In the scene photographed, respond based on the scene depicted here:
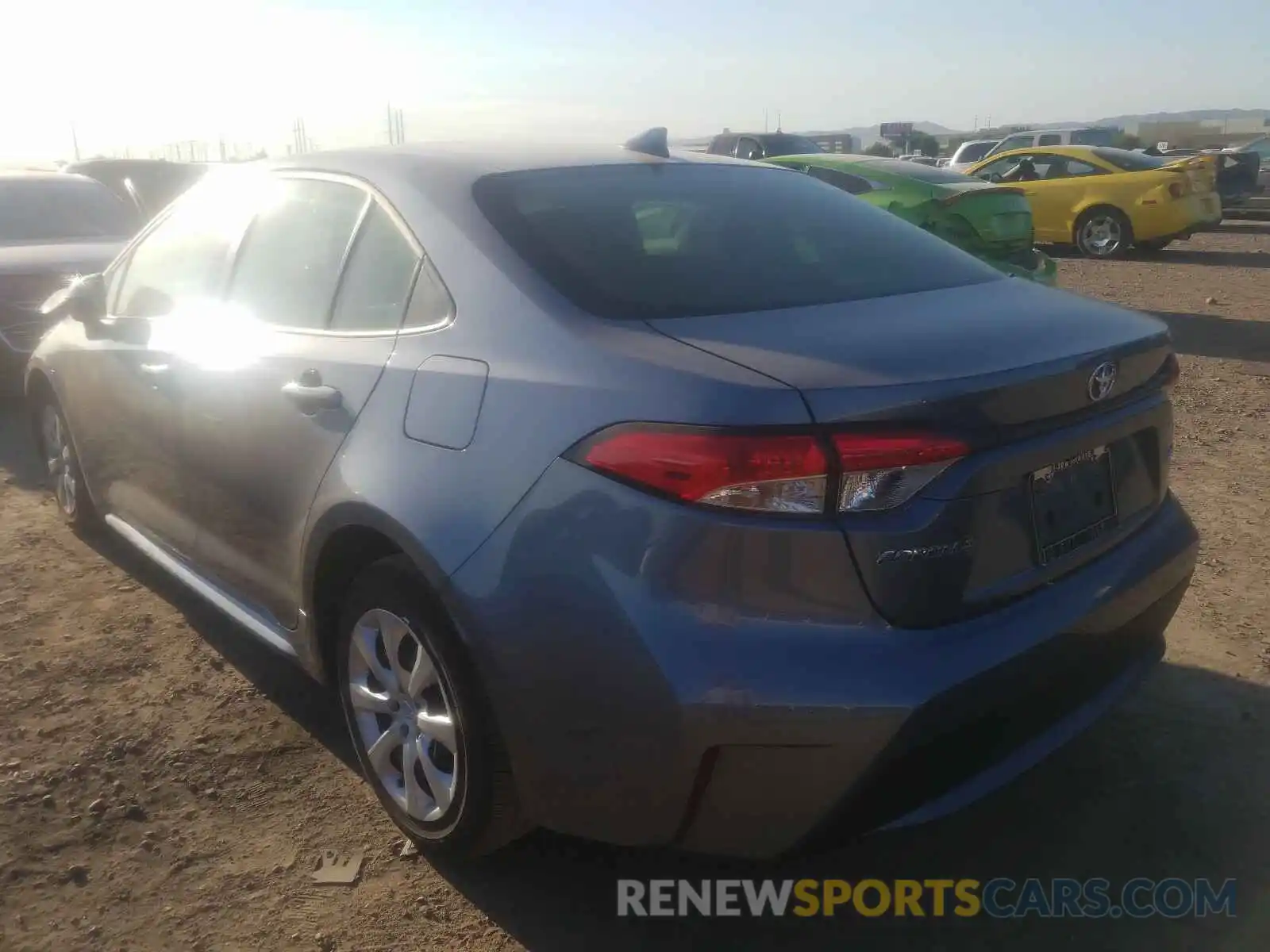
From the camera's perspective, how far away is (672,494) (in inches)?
75.4

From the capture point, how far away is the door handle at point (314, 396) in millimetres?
2602

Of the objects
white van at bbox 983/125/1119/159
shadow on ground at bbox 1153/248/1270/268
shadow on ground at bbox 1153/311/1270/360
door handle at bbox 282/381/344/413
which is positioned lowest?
shadow on ground at bbox 1153/311/1270/360

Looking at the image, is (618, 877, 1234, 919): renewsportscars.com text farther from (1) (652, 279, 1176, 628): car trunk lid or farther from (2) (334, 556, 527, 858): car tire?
(1) (652, 279, 1176, 628): car trunk lid

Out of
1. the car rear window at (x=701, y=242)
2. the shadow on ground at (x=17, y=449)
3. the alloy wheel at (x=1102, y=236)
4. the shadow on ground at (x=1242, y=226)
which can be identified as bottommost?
the shadow on ground at (x=17, y=449)

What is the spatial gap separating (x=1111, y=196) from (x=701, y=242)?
1256cm

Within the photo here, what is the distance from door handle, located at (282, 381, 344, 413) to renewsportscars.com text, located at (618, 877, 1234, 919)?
1.32 metres

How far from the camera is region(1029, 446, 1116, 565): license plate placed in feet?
6.98

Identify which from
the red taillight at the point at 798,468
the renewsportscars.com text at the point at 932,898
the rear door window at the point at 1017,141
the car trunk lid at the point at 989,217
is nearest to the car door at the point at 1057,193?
the car trunk lid at the point at 989,217

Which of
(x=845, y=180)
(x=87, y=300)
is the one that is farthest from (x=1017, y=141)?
(x=87, y=300)

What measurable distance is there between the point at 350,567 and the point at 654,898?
1054mm

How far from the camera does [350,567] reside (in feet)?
8.71

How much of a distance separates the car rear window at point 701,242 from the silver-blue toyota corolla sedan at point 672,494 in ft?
0.04

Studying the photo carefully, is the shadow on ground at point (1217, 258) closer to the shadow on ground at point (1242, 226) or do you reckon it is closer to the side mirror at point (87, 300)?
the shadow on ground at point (1242, 226)

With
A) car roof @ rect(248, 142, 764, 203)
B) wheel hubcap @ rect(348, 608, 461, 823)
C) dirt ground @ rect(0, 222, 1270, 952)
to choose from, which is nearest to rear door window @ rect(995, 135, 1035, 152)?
dirt ground @ rect(0, 222, 1270, 952)
